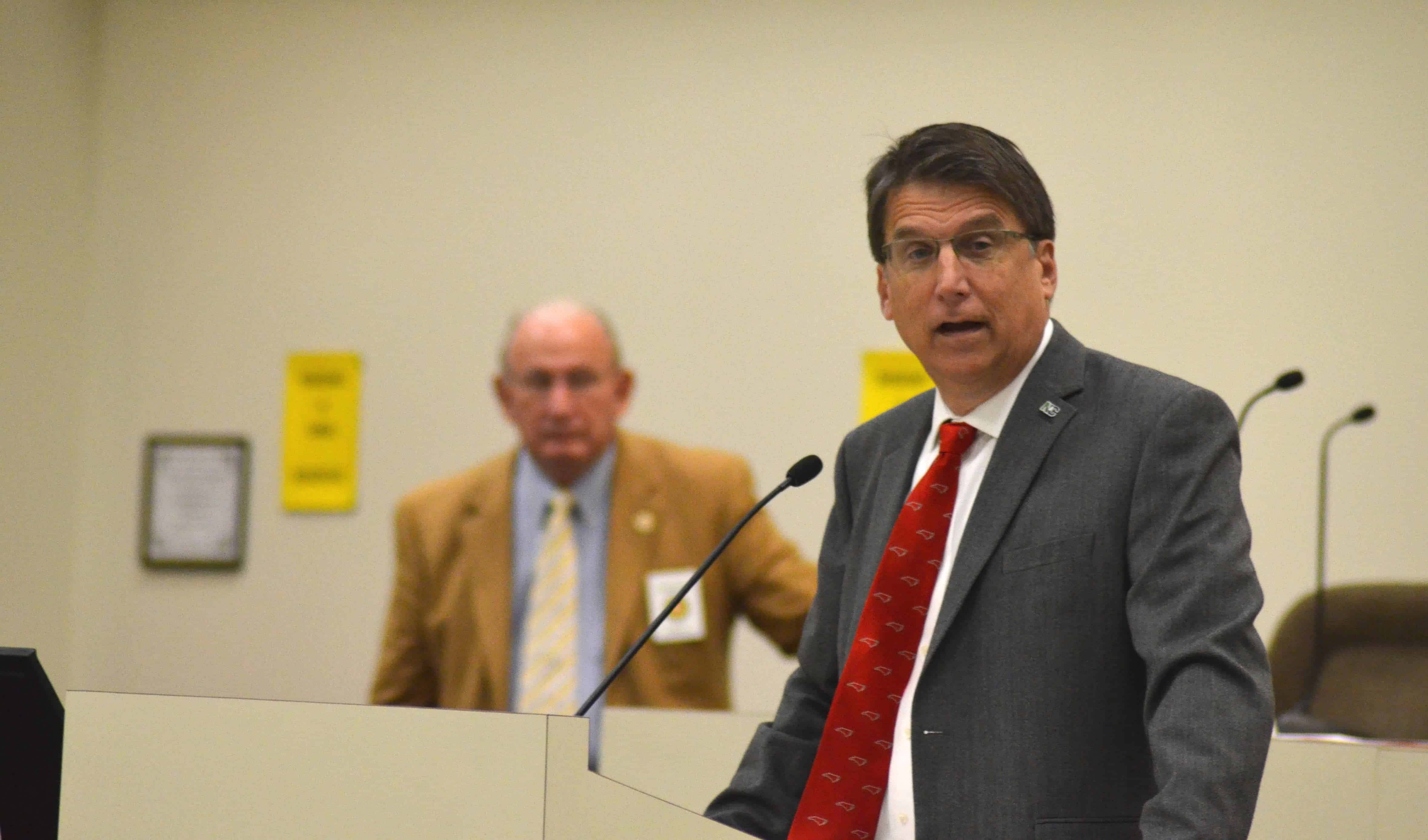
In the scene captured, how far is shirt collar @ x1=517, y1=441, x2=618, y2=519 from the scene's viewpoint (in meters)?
2.92

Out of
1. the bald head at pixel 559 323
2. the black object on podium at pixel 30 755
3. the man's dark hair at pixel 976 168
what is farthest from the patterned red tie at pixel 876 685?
the bald head at pixel 559 323

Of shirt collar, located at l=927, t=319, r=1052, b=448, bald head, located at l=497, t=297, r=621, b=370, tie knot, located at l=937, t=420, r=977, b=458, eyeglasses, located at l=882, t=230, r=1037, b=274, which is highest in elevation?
bald head, located at l=497, t=297, r=621, b=370

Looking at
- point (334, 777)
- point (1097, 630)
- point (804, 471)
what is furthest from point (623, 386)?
point (334, 777)

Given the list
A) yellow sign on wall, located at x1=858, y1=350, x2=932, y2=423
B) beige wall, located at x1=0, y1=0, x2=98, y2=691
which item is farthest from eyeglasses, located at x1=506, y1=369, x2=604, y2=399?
beige wall, located at x1=0, y1=0, x2=98, y2=691

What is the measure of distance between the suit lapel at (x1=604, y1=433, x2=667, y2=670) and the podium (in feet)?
5.37

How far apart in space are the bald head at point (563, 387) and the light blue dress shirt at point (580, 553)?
35mm

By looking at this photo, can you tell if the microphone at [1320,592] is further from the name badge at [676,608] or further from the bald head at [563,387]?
the bald head at [563,387]

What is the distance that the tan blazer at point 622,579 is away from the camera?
9.14 feet

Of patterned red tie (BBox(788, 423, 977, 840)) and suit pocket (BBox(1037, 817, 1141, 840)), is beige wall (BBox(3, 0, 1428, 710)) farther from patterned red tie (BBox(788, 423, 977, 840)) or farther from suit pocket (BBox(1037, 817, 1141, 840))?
suit pocket (BBox(1037, 817, 1141, 840))

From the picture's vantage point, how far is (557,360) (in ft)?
9.71

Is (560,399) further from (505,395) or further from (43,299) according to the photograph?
(43,299)

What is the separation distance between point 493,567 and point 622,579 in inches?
10.6

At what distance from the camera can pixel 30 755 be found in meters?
1.26

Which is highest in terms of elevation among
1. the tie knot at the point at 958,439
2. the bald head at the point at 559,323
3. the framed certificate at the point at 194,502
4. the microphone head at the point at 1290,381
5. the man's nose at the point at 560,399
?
the bald head at the point at 559,323
